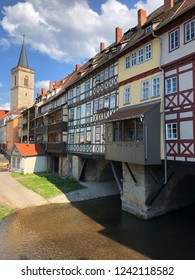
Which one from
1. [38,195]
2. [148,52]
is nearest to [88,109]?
[38,195]

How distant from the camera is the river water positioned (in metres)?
11.2

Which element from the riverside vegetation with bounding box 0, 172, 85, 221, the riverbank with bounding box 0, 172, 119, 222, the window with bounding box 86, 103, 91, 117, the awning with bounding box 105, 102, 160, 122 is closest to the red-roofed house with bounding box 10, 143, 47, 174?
the riverside vegetation with bounding box 0, 172, 85, 221

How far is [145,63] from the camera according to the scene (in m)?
15.3

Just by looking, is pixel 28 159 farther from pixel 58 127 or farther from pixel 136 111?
pixel 136 111

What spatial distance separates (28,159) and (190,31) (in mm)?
27258

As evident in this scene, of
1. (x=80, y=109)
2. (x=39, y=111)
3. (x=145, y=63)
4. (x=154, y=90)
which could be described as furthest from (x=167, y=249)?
(x=39, y=111)

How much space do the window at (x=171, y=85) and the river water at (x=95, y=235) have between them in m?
8.21

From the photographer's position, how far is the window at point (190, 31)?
1202 centimetres

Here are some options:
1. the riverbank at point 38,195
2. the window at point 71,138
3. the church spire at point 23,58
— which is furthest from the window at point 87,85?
the church spire at point 23,58

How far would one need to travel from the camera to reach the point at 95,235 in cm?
1341

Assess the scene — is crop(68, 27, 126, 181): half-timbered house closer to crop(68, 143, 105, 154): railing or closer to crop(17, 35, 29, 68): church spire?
crop(68, 143, 105, 154): railing
